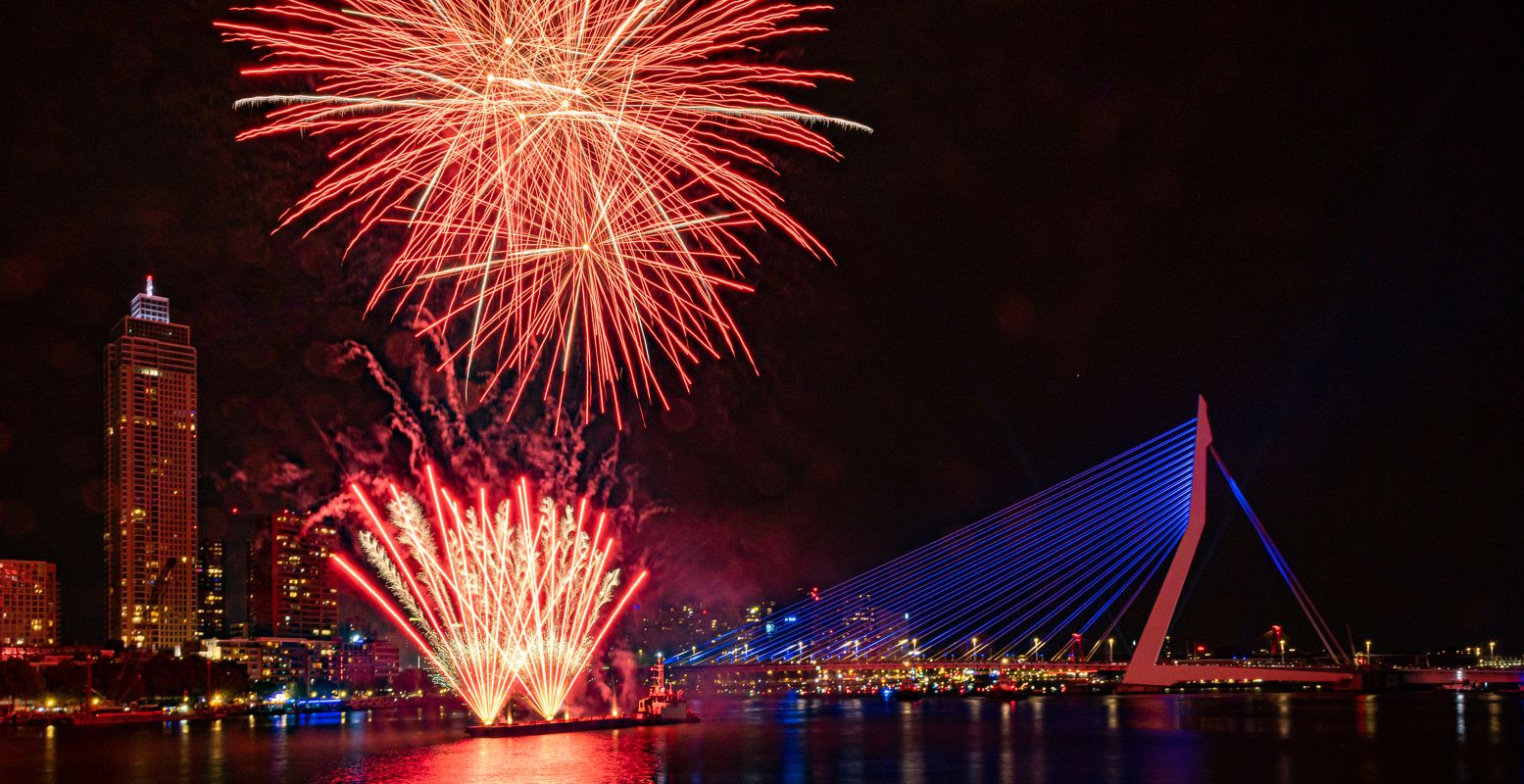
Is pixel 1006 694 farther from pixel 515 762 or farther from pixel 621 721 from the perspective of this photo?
pixel 515 762

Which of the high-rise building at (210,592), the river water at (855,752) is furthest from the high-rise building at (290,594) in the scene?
the river water at (855,752)

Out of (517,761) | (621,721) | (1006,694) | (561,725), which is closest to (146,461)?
(1006,694)

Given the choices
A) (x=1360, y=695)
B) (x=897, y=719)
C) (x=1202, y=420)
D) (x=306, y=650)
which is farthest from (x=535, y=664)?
(x=306, y=650)

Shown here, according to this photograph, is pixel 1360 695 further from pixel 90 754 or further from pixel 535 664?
pixel 90 754

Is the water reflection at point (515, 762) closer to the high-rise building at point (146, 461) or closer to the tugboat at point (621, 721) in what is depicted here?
the tugboat at point (621, 721)

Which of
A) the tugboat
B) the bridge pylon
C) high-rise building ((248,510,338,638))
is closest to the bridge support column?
the bridge pylon

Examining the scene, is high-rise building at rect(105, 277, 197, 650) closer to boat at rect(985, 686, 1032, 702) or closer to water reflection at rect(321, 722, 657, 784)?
boat at rect(985, 686, 1032, 702)
